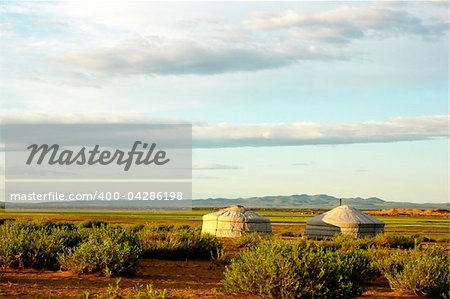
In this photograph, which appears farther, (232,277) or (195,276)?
(195,276)

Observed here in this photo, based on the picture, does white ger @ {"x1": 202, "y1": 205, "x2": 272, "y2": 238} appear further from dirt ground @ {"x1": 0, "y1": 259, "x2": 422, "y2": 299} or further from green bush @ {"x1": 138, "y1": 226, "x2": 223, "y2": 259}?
dirt ground @ {"x1": 0, "y1": 259, "x2": 422, "y2": 299}

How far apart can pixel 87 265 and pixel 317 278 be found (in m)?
5.08

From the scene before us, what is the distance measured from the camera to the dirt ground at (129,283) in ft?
38.3

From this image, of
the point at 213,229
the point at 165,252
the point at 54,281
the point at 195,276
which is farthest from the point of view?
the point at 213,229

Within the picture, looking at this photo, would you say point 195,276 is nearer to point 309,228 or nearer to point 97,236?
point 97,236

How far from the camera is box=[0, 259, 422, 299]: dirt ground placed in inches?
460

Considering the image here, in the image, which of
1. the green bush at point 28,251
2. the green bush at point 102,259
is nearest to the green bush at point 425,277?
the green bush at point 102,259

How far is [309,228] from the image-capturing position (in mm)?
32188

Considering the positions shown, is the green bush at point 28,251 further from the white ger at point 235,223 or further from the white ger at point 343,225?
the white ger at point 343,225

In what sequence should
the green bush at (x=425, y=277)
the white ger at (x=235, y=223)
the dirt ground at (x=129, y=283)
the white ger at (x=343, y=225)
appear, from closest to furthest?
the dirt ground at (x=129, y=283) → the green bush at (x=425, y=277) → the white ger at (x=235, y=223) → the white ger at (x=343, y=225)

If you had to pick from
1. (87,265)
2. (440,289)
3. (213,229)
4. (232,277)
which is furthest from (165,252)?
(213,229)

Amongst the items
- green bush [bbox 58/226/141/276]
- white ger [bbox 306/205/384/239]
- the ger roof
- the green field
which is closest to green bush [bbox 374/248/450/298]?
green bush [bbox 58/226/141/276]

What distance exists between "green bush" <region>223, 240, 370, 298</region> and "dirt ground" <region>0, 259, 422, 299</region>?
35 centimetres

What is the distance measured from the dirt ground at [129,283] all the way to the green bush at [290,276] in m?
0.35
